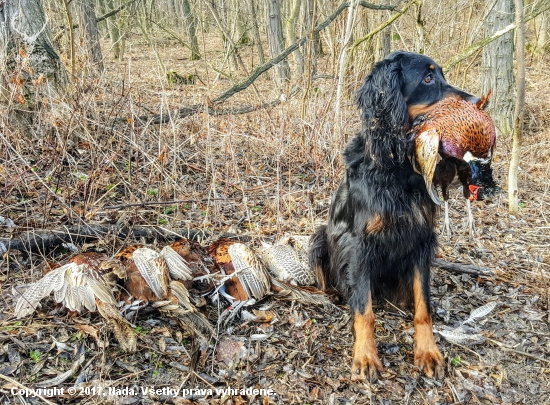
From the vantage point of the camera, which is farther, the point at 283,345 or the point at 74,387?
the point at 283,345

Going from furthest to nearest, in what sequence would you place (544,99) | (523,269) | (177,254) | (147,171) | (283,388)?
(544,99) < (147,171) < (523,269) < (177,254) < (283,388)

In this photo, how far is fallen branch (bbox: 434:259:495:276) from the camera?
140 inches

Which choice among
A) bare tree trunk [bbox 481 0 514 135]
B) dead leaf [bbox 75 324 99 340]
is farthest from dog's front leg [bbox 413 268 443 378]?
bare tree trunk [bbox 481 0 514 135]

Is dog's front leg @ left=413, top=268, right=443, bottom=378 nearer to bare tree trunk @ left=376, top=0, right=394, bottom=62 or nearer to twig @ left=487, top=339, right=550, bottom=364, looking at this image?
twig @ left=487, top=339, right=550, bottom=364

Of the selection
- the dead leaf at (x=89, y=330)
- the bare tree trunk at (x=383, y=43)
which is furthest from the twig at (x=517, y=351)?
the bare tree trunk at (x=383, y=43)

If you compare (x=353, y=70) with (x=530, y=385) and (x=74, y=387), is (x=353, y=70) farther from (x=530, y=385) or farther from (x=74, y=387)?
(x=74, y=387)

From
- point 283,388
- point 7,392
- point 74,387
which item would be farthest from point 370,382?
point 7,392

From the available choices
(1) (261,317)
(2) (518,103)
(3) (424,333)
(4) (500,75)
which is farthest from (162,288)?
(4) (500,75)

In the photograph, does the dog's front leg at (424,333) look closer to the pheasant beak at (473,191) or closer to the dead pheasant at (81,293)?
the pheasant beak at (473,191)

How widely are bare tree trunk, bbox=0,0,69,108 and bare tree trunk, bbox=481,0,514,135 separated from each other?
238 inches

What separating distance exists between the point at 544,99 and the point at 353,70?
4.56 metres

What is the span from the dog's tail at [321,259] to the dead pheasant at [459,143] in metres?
1.13

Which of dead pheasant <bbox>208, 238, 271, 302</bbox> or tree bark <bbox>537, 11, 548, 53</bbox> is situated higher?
tree bark <bbox>537, 11, 548, 53</bbox>

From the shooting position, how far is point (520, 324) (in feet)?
9.95
